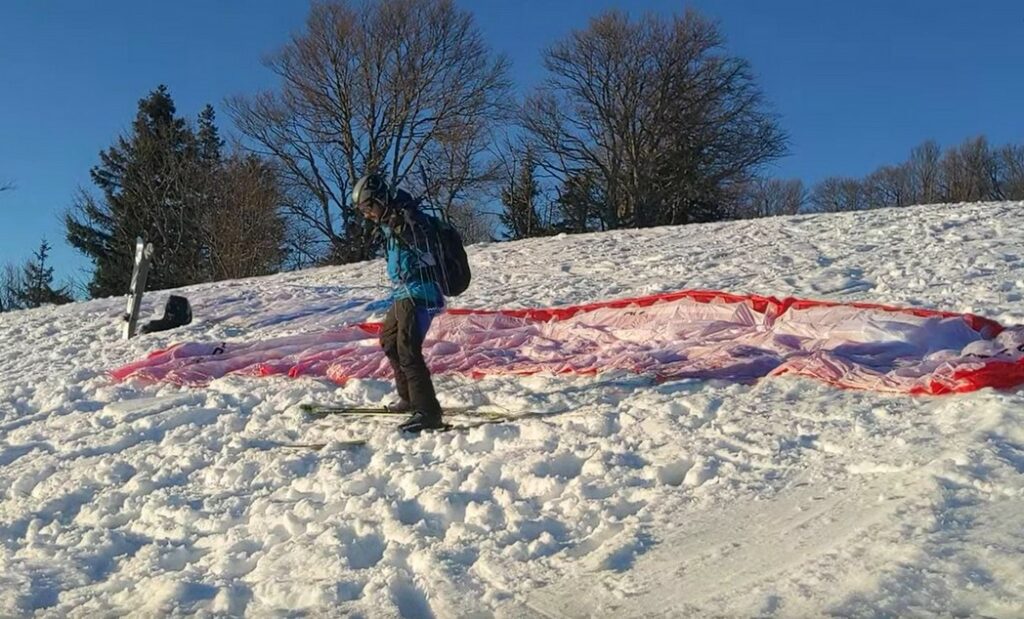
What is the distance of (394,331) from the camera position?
604cm

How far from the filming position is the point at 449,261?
229 inches

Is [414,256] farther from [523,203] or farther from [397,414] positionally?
[523,203]

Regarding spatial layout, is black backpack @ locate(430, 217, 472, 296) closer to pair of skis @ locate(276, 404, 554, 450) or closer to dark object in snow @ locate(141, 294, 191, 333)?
pair of skis @ locate(276, 404, 554, 450)

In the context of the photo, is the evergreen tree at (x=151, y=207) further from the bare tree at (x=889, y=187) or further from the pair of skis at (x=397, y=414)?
the bare tree at (x=889, y=187)

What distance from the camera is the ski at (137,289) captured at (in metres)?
11.1

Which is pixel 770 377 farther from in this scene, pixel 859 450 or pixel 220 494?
pixel 220 494

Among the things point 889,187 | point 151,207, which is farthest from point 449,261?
point 889,187

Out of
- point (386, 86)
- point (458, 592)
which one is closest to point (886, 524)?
point (458, 592)

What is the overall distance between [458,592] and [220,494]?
213 centimetres

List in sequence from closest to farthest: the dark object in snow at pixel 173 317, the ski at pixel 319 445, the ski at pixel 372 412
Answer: the ski at pixel 319 445 → the ski at pixel 372 412 → the dark object in snow at pixel 173 317

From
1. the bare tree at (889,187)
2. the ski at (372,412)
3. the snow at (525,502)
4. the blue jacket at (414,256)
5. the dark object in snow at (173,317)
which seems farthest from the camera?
the bare tree at (889,187)

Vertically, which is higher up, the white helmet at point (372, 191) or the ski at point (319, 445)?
the white helmet at point (372, 191)

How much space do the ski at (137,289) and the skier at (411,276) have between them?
20.8ft

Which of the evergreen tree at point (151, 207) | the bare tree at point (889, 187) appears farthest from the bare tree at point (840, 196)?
the evergreen tree at point (151, 207)
